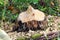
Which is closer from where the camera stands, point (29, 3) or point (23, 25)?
point (23, 25)

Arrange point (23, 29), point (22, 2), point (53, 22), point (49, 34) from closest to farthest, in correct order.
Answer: point (49, 34) → point (23, 29) → point (53, 22) → point (22, 2)

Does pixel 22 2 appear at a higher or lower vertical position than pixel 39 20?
higher

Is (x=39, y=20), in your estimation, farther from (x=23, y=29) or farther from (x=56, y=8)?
(x=56, y=8)

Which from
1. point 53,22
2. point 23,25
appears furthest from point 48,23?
point 23,25

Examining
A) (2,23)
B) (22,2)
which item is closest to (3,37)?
(2,23)

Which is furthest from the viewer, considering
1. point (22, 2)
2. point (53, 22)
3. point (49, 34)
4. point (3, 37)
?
point (22, 2)

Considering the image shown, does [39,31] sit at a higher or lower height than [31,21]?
lower

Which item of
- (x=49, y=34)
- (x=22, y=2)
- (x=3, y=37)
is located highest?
(x=22, y=2)
